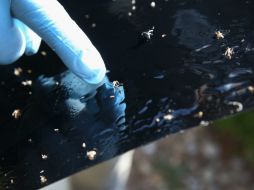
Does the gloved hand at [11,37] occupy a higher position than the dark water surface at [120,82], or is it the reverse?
the gloved hand at [11,37]

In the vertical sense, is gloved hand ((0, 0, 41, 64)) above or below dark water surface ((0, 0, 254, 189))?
above

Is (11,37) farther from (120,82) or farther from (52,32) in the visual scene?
A: (120,82)

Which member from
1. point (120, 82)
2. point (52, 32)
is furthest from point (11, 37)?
point (120, 82)

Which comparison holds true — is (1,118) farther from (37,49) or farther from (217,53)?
(217,53)

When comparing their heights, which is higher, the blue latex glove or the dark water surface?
the blue latex glove
